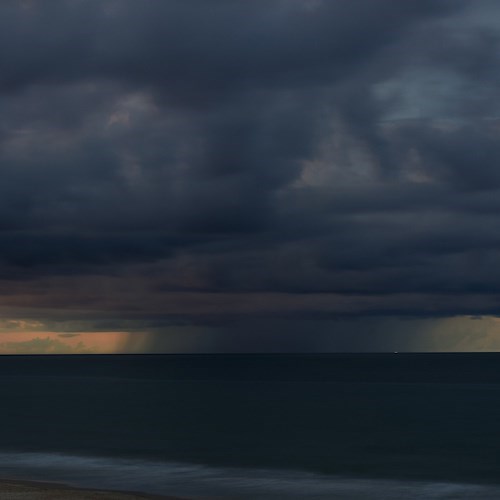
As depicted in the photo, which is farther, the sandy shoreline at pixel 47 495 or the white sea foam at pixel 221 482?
the white sea foam at pixel 221 482

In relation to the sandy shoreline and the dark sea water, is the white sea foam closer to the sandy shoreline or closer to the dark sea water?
the dark sea water

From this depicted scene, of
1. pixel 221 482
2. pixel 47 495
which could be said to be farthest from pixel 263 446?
pixel 47 495

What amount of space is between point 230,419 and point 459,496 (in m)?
40.1

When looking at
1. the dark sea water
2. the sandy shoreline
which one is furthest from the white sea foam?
the sandy shoreline

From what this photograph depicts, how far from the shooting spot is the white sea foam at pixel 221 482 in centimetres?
3562

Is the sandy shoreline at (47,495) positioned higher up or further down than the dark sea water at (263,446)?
further down

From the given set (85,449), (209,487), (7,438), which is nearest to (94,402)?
(7,438)

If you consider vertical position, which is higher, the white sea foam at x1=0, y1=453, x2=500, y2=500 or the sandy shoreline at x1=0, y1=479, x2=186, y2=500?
the white sea foam at x1=0, y1=453, x2=500, y2=500

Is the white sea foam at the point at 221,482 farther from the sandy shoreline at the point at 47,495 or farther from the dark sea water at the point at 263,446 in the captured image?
the sandy shoreline at the point at 47,495

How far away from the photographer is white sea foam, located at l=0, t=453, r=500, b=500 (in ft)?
117

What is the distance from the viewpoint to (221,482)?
3938cm

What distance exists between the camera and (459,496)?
1410 inches

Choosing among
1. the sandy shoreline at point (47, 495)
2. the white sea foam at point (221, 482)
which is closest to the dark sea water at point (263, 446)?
the white sea foam at point (221, 482)

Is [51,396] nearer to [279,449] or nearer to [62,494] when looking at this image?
[279,449]
